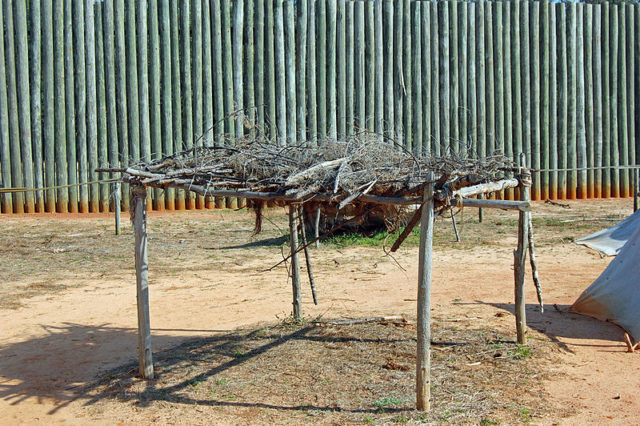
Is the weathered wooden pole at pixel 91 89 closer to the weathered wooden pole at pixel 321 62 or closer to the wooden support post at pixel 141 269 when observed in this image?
the weathered wooden pole at pixel 321 62

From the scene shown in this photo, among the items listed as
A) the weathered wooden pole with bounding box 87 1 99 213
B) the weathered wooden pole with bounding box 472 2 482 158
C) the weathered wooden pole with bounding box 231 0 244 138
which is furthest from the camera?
the weathered wooden pole with bounding box 472 2 482 158

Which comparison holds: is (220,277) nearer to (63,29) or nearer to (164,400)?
(164,400)

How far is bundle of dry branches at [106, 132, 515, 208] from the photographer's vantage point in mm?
4969

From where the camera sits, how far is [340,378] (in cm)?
560

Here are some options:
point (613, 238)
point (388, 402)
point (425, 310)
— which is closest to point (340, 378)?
point (388, 402)

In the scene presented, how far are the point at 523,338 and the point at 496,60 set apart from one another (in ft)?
30.2

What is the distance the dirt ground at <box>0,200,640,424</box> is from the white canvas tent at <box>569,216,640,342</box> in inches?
6.5

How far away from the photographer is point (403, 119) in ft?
45.5

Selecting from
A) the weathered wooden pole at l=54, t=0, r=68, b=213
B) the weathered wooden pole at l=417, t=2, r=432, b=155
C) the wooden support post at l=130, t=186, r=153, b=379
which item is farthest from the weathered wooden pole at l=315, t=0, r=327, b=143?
the wooden support post at l=130, t=186, r=153, b=379

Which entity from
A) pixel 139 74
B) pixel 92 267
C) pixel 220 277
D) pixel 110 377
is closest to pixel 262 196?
pixel 110 377

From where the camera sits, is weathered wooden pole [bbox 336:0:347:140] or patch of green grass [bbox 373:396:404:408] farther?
weathered wooden pole [bbox 336:0:347:140]

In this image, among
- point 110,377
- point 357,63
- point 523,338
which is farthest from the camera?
point 357,63

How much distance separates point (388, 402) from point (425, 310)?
29.9 inches

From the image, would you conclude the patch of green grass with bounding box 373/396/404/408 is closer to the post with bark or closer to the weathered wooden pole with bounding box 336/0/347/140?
the post with bark
